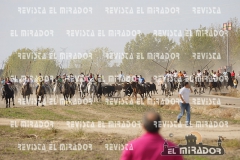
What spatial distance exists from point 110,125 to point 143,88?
20.2 metres

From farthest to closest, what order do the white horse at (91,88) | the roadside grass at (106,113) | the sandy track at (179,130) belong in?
the white horse at (91,88) → the roadside grass at (106,113) → the sandy track at (179,130)

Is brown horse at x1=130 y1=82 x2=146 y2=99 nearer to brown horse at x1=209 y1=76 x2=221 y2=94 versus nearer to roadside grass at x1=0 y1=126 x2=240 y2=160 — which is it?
brown horse at x1=209 y1=76 x2=221 y2=94

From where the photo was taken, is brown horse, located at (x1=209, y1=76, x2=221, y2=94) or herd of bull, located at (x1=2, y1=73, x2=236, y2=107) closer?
herd of bull, located at (x1=2, y1=73, x2=236, y2=107)

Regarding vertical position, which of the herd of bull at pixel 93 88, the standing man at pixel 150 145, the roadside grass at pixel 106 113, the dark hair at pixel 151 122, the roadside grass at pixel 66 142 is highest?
the dark hair at pixel 151 122

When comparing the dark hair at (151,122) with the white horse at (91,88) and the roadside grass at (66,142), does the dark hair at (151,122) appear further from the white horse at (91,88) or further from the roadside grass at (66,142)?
the white horse at (91,88)

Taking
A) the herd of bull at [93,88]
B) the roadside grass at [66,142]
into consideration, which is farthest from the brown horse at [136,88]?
the roadside grass at [66,142]

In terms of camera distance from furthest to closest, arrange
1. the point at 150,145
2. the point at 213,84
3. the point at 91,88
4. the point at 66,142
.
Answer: the point at 213,84, the point at 91,88, the point at 66,142, the point at 150,145

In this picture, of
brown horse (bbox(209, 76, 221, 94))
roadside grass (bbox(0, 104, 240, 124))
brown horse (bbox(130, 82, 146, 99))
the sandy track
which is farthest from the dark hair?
brown horse (bbox(209, 76, 221, 94))

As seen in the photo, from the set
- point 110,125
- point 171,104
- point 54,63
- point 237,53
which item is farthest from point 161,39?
point 110,125

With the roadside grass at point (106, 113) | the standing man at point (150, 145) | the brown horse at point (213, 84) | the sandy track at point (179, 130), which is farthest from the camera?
the brown horse at point (213, 84)

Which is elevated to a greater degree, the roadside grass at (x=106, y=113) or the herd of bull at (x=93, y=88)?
the herd of bull at (x=93, y=88)

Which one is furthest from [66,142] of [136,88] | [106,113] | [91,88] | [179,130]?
[136,88]

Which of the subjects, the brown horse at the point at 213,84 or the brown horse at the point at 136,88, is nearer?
the brown horse at the point at 136,88

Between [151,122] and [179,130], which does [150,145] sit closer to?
[151,122]
